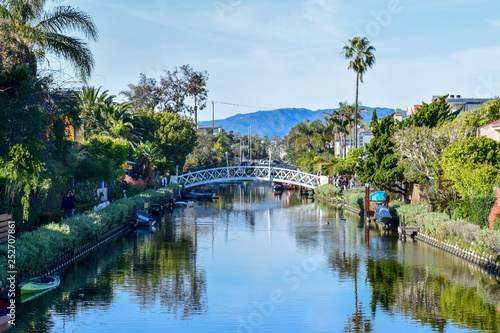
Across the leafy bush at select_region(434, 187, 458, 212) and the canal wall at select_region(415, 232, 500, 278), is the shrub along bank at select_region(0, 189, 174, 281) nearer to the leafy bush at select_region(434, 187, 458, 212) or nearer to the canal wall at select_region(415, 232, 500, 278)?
the canal wall at select_region(415, 232, 500, 278)

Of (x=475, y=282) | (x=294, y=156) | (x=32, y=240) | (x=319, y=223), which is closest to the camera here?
(x=32, y=240)

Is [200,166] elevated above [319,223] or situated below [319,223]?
above

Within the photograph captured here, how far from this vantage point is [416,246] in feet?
129

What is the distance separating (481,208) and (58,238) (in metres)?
22.0

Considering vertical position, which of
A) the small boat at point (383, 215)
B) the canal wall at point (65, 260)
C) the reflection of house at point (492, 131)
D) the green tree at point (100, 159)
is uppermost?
the reflection of house at point (492, 131)

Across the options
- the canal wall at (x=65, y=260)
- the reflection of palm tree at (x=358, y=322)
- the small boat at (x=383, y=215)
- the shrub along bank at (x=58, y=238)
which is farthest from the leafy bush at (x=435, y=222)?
the canal wall at (x=65, y=260)

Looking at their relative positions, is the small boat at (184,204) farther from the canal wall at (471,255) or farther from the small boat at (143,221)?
the canal wall at (471,255)

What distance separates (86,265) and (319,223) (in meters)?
27.4

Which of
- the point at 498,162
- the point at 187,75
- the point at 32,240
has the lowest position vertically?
the point at 32,240

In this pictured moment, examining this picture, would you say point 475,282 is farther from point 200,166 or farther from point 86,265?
point 200,166

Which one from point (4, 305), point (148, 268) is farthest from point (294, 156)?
point (4, 305)

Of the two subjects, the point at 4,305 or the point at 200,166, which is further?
the point at 200,166

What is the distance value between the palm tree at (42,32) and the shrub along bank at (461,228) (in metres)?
21.4

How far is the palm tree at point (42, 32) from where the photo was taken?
1135 inches
